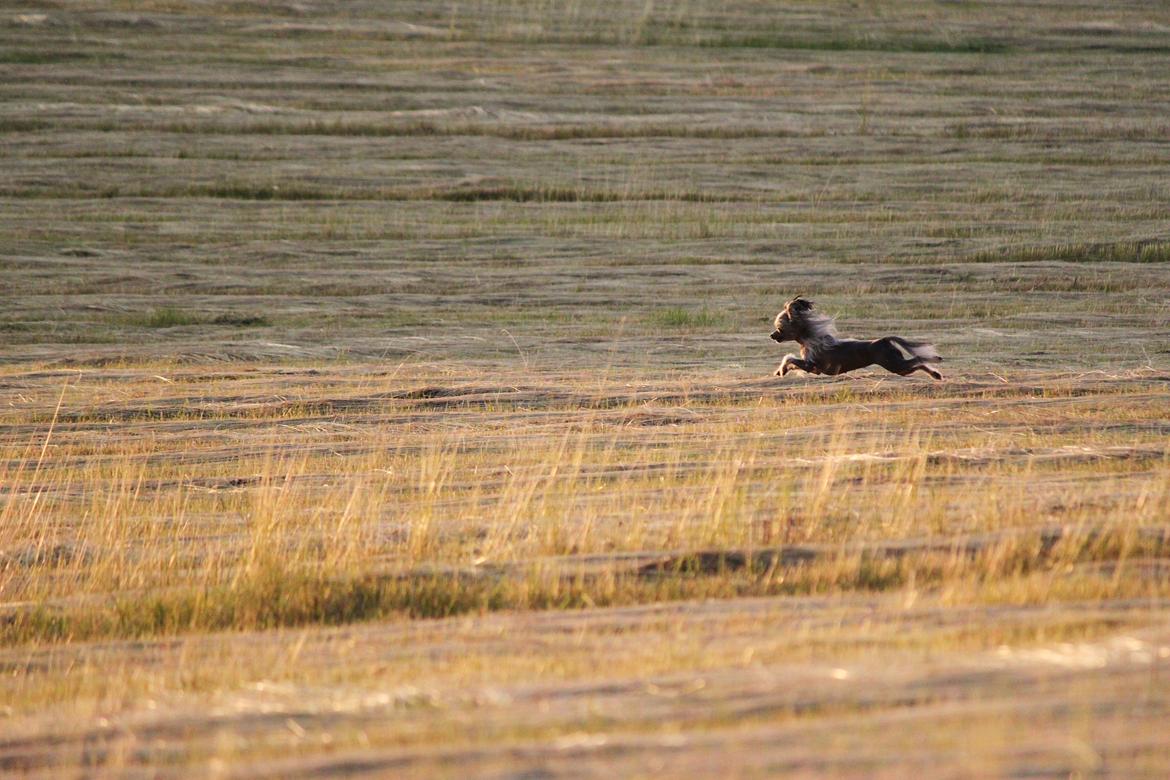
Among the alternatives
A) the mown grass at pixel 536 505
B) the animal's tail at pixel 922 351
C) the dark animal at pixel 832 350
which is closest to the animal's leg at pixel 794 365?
the dark animal at pixel 832 350

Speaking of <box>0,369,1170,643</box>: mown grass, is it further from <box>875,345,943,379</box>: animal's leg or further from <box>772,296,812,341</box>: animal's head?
<box>772,296,812,341</box>: animal's head

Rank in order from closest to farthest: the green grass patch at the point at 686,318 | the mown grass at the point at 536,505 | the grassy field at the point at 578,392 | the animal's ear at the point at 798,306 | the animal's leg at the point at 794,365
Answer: the grassy field at the point at 578,392
the mown grass at the point at 536,505
the animal's ear at the point at 798,306
the animal's leg at the point at 794,365
the green grass patch at the point at 686,318

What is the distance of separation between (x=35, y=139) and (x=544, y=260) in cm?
906

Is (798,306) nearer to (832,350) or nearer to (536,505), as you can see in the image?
(832,350)

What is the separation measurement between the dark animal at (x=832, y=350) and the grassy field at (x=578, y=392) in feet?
0.99

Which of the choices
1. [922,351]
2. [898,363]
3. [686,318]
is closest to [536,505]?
[898,363]

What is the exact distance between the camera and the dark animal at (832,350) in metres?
10.4

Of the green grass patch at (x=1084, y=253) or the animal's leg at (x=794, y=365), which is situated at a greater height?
the green grass patch at (x=1084, y=253)

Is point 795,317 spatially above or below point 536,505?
above

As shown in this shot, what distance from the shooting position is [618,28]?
2666cm

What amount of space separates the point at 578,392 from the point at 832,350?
1965 millimetres

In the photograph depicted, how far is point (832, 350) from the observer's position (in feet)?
34.8

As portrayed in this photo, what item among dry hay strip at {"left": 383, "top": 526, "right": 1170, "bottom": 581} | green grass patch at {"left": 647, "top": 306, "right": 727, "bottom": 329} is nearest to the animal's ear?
green grass patch at {"left": 647, "top": 306, "right": 727, "bottom": 329}

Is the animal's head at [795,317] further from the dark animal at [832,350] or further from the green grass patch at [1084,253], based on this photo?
the green grass patch at [1084,253]
